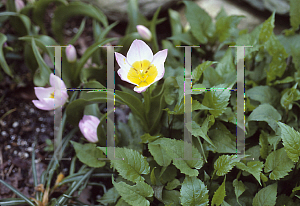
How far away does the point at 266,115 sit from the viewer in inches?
41.6

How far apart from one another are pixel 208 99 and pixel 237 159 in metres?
0.25

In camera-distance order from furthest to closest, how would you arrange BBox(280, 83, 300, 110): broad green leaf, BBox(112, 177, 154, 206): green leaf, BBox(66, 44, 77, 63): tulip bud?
BBox(66, 44, 77, 63): tulip bud → BBox(280, 83, 300, 110): broad green leaf → BBox(112, 177, 154, 206): green leaf

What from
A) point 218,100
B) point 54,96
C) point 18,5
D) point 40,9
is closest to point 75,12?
point 40,9

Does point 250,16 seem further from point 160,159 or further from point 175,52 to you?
point 160,159

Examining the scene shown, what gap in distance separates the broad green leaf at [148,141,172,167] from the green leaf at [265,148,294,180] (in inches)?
13.9

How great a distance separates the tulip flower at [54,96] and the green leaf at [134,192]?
462 millimetres

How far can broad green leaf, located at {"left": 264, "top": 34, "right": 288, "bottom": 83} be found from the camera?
1.20m

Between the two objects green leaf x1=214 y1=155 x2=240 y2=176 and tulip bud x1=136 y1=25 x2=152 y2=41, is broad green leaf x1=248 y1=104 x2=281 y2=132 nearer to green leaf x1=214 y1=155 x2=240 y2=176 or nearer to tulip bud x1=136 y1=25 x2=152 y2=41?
green leaf x1=214 y1=155 x2=240 y2=176

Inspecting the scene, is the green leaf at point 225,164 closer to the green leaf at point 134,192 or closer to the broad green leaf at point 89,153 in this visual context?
the green leaf at point 134,192

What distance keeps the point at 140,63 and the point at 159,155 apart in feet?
1.14

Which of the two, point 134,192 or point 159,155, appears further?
point 159,155

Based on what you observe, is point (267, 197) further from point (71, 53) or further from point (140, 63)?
point (71, 53)

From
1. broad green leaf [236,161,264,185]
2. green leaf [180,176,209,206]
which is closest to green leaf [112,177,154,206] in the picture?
green leaf [180,176,209,206]

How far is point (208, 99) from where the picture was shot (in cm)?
101
